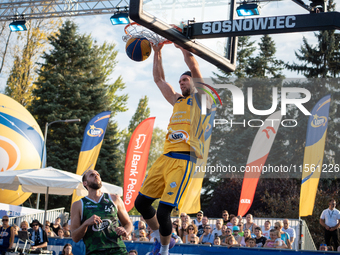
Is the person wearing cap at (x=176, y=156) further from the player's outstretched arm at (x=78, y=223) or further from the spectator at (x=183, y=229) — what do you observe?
the spectator at (x=183, y=229)

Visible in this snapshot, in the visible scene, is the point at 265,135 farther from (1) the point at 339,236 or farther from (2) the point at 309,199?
(1) the point at 339,236

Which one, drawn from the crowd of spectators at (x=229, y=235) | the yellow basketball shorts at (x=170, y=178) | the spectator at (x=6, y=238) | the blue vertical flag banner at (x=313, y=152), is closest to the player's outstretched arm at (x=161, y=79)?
the yellow basketball shorts at (x=170, y=178)

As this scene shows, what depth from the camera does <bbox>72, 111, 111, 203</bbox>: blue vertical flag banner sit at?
16.6 metres

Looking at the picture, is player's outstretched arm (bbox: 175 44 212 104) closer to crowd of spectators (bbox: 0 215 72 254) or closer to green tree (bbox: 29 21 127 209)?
crowd of spectators (bbox: 0 215 72 254)

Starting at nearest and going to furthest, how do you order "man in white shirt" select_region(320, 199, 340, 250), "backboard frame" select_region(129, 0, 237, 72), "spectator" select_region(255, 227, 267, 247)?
"backboard frame" select_region(129, 0, 237, 72), "spectator" select_region(255, 227, 267, 247), "man in white shirt" select_region(320, 199, 340, 250)

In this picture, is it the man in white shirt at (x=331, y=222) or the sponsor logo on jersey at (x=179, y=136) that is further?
the man in white shirt at (x=331, y=222)

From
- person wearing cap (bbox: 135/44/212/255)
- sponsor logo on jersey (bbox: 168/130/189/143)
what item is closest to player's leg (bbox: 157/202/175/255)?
person wearing cap (bbox: 135/44/212/255)

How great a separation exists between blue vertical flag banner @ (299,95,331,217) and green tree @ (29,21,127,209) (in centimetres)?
1839

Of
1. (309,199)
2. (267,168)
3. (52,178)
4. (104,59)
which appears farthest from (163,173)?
(104,59)

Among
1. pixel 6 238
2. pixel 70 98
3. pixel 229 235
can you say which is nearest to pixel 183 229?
pixel 229 235

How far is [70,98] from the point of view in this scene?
30.3 m

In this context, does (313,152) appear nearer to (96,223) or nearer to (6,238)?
(6,238)

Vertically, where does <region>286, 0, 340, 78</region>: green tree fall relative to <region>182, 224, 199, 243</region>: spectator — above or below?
above

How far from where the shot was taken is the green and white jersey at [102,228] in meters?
4.38
